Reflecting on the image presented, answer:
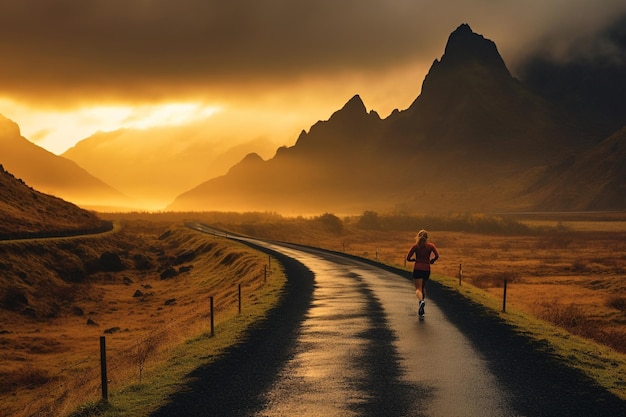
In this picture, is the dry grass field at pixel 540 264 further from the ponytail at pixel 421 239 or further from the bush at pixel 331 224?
the ponytail at pixel 421 239

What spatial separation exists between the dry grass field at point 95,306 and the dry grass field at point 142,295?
113 millimetres

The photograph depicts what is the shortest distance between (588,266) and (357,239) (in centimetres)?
6183

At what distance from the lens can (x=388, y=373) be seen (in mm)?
12984

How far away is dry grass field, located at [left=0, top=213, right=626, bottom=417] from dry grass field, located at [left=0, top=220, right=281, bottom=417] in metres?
0.11

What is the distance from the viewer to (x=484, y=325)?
1955cm

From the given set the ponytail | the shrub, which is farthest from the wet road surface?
the shrub

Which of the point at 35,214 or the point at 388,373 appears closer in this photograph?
the point at 388,373

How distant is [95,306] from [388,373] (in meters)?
36.9

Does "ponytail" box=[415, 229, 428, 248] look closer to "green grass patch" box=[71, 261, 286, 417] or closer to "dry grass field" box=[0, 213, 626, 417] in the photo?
"green grass patch" box=[71, 261, 286, 417]

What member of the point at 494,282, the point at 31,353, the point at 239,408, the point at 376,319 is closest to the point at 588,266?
the point at 494,282

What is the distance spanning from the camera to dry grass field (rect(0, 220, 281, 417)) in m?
21.3

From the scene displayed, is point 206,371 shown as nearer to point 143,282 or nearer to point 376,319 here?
point 376,319

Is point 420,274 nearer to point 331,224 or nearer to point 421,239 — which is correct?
point 421,239

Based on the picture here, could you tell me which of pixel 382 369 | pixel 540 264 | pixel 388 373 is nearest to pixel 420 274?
pixel 382 369
